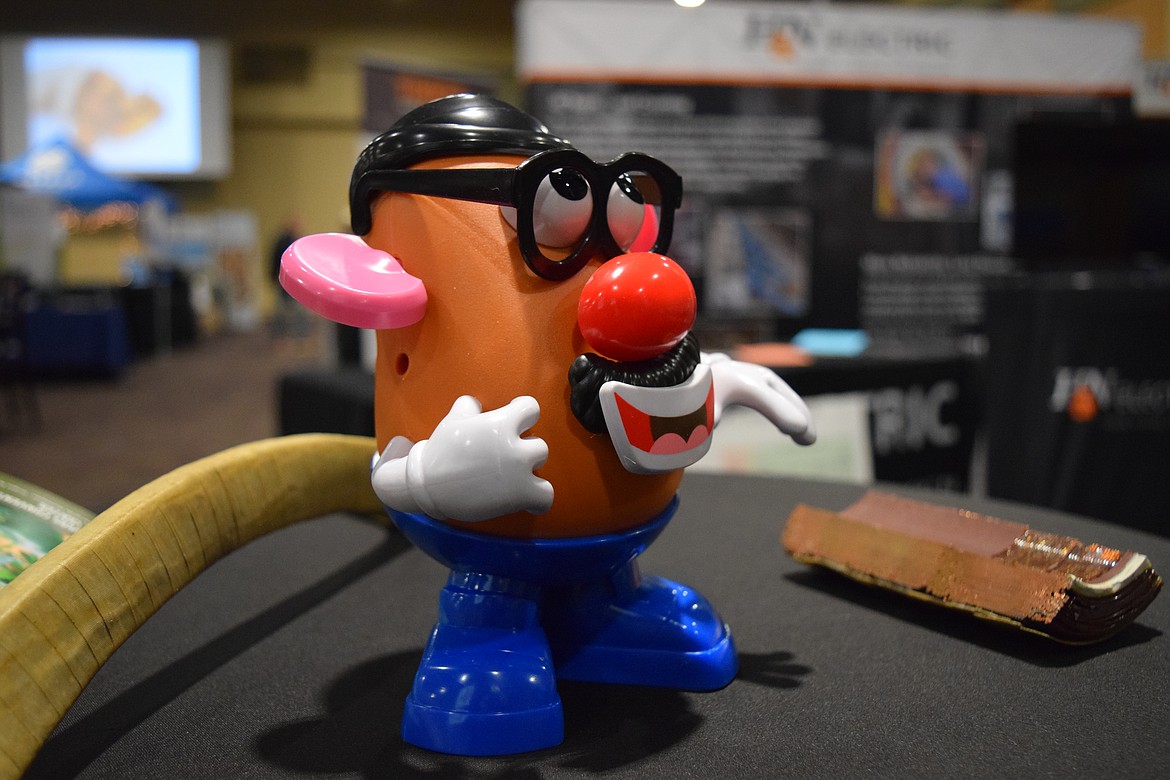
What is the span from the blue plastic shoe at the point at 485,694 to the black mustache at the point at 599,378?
0.16 meters

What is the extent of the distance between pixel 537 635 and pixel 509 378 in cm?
19

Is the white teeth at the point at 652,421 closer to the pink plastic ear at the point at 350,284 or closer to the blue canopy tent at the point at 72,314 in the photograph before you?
the pink plastic ear at the point at 350,284

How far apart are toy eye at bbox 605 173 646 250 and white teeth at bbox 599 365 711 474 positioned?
0.38ft

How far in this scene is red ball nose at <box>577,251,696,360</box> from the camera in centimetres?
58

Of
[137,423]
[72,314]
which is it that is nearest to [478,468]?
[137,423]

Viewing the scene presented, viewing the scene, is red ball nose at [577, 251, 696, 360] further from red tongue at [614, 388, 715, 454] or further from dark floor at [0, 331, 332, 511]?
dark floor at [0, 331, 332, 511]

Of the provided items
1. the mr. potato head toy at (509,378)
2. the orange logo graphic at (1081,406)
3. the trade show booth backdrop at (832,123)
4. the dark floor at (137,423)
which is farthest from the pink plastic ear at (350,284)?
the trade show booth backdrop at (832,123)

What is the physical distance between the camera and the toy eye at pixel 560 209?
61 cm

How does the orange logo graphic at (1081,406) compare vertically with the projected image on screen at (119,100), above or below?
below

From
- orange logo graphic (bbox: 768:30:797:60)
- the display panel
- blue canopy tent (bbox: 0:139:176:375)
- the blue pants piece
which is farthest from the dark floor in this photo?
the display panel

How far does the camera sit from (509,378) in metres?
0.61

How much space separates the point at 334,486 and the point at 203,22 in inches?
406

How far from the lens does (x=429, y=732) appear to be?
600mm

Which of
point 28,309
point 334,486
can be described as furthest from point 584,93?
point 28,309
